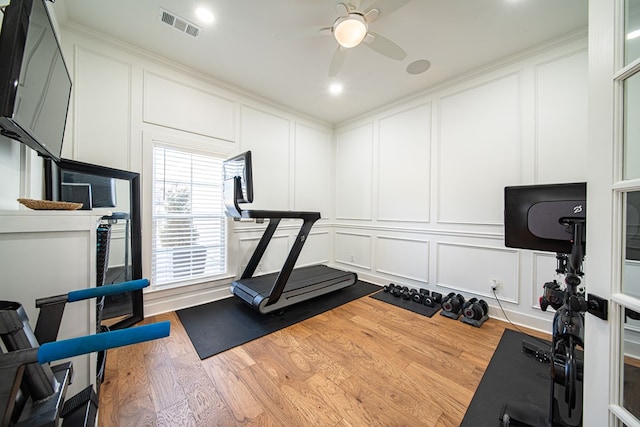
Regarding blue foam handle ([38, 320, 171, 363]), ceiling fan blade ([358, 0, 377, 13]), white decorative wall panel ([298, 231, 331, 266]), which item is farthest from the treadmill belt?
ceiling fan blade ([358, 0, 377, 13])

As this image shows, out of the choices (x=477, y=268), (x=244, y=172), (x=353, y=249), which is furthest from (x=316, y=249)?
(x=477, y=268)

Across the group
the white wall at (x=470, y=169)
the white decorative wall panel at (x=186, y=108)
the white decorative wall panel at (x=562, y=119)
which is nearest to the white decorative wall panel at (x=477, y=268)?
the white wall at (x=470, y=169)

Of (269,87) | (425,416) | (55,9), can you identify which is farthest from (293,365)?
(55,9)

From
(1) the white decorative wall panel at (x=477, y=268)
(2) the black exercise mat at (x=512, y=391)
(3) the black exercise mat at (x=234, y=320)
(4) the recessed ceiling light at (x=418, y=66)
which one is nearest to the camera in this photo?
(2) the black exercise mat at (x=512, y=391)

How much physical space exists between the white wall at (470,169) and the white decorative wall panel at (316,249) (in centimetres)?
69

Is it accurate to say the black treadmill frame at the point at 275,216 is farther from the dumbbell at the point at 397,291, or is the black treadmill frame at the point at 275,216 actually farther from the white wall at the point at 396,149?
the dumbbell at the point at 397,291

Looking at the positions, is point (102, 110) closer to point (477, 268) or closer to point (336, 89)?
point (336, 89)

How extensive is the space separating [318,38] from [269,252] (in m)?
3.01

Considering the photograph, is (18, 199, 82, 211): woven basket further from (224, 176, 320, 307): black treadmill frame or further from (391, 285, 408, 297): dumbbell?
(391, 285, 408, 297): dumbbell

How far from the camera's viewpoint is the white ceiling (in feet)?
6.75

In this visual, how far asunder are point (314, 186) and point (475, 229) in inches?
108

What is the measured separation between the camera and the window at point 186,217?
2.81 meters

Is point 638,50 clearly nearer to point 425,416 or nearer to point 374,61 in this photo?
point 425,416

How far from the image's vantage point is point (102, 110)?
2.45 meters
